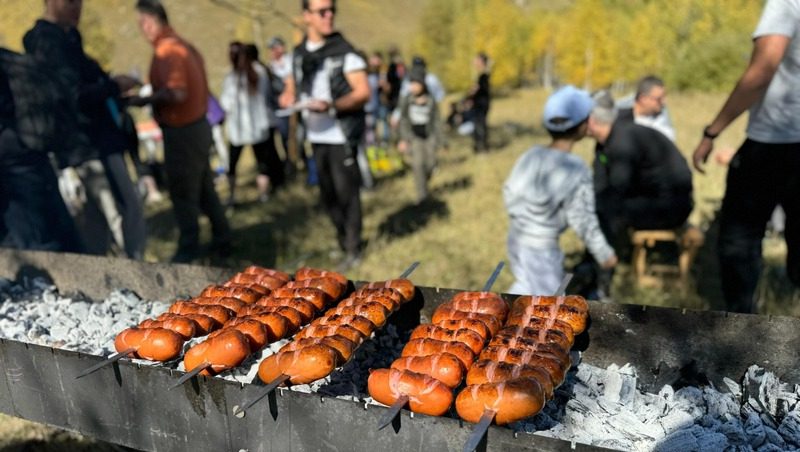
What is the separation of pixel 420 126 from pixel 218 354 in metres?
6.93

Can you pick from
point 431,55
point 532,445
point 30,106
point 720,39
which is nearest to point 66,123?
point 30,106

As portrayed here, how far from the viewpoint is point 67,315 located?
3.31m

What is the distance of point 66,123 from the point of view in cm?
486

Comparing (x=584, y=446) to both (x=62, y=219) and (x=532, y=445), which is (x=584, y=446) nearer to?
(x=532, y=445)

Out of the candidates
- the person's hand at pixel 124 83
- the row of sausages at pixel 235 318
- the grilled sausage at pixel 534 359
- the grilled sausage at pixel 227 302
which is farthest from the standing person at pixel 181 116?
the grilled sausage at pixel 534 359

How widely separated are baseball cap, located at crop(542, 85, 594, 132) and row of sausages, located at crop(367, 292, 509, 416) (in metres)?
1.51

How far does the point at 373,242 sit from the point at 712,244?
3964 mm

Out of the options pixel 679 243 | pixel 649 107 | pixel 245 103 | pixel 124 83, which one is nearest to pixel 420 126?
pixel 245 103

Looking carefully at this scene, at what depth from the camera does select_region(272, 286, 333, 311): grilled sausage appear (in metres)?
2.90

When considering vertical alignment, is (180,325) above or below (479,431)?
below

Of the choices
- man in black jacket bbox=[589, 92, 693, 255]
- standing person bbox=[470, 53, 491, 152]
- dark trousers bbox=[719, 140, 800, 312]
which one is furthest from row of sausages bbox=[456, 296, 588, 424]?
standing person bbox=[470, 53, 491, 152]

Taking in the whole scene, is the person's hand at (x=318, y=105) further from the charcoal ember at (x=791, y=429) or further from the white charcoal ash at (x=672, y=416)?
the charcoal ember at (x=791, y=429)

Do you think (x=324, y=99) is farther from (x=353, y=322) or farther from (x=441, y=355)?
(x=441, y=355)

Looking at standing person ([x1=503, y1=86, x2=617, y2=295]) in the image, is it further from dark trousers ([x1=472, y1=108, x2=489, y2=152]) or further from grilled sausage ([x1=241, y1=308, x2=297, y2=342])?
dark trousers ([x1=472, y1=108, x2=489, y2=152])
